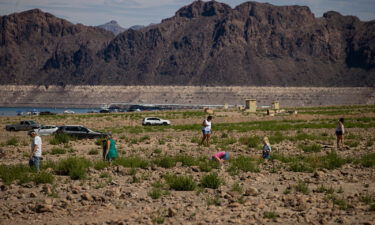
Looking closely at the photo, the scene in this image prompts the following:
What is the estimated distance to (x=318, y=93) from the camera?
184 meters

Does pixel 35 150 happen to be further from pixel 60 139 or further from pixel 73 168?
pixel 60 139

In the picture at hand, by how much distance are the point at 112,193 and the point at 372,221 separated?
5973 mm

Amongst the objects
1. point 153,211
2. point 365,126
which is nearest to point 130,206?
point 153,211

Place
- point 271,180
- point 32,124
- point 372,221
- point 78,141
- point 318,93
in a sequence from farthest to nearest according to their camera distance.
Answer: point 318,93 → point 32,124 → point 78,141 → point 271,180 → point 372,221

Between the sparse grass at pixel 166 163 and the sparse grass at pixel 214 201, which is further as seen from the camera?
the sparse grass at pixel 166 163

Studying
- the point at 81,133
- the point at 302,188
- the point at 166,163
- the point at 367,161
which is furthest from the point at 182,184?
the point at 81,133

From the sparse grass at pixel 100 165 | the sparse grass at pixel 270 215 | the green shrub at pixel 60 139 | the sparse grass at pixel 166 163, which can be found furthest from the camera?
the green shrub at pixel 60 139

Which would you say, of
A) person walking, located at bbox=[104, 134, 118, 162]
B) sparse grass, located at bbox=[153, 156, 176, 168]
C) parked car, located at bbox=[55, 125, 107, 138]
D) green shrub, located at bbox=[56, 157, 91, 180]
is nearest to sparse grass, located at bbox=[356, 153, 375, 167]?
sparse grass, located at bbox=[153, 156, 176, 168]

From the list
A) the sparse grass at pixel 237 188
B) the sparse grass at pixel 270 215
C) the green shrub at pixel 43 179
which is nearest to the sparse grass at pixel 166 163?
the green shrub at pixel 43 179

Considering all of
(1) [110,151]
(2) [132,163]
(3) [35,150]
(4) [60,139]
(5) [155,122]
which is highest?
(3) [35,150]

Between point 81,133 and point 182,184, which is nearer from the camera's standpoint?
point 182,184

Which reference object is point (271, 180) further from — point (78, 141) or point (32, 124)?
point (32, 124)

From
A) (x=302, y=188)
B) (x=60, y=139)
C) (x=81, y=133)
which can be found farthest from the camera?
(x=81, y=133)

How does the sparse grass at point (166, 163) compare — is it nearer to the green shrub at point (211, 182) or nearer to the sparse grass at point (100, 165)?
the sparse grass at point (100, 165)
